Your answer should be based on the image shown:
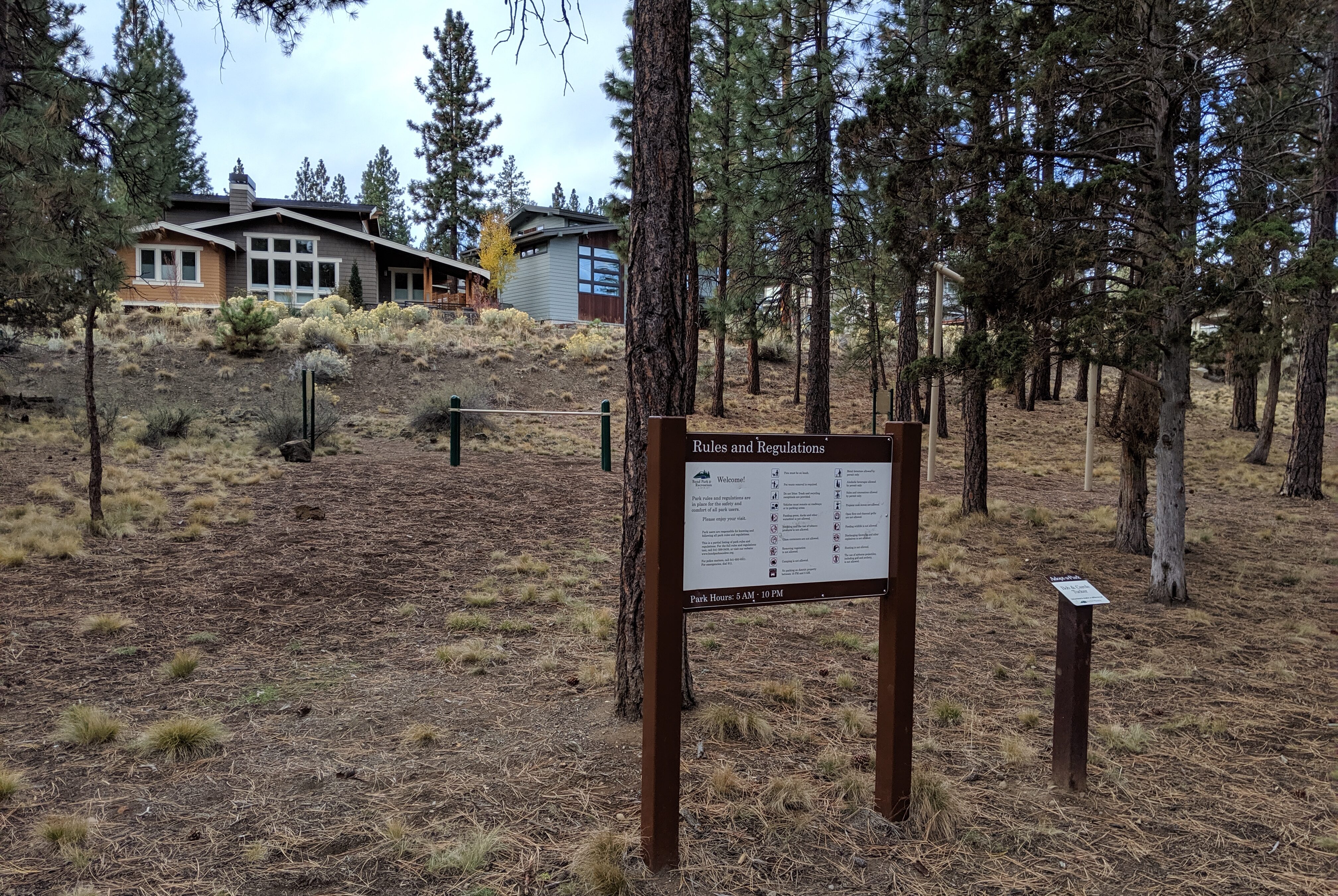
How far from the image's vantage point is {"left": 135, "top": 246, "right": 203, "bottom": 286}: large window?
2781 cm

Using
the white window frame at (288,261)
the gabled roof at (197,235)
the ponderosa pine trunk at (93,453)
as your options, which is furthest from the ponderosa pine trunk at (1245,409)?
the gabled roof at (197,235)

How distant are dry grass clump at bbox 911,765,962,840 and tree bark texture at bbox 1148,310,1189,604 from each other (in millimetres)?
4292

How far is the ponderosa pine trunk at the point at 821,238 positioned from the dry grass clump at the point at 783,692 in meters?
10.0

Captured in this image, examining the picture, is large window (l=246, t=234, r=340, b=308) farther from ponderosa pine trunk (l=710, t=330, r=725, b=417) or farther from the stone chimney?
ponderosa pine trunk (l=710, t=330, r=725, b=417)

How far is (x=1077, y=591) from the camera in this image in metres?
3.55

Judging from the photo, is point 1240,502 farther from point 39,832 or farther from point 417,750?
point 39,832

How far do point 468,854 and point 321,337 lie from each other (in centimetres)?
2151

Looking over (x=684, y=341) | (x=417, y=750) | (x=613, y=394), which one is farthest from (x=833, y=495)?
(x=613, y=394)

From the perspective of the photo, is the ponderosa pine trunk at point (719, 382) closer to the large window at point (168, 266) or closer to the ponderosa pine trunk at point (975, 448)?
the ponderosa pine trunk at point (975, 448)

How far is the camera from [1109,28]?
6543mm

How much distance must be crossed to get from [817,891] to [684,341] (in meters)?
2.53

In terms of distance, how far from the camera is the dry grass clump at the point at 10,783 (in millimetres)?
3170

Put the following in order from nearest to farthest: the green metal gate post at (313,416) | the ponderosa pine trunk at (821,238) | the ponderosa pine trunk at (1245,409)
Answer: the ponderosa pine trunk at (821,238), the green metal gate post at (313,416), the ponderosa pine trunk at (1245,409)

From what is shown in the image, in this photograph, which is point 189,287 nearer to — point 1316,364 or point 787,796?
point 787,796
